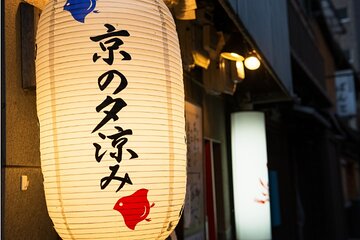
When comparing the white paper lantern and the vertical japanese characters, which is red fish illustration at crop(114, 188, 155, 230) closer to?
the vertical japanese characters

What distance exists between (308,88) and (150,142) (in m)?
14.1

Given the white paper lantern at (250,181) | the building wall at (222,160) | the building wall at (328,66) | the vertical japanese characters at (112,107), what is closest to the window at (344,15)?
the building wall at (328,66)

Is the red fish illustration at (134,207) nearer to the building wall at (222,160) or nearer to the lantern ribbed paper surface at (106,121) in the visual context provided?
the lantern ribbed paper surface at (106,121)

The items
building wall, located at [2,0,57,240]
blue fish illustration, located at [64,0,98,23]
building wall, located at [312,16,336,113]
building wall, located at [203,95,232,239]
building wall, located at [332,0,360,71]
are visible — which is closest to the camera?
blue fish illustration, located at [64,0,98,23]

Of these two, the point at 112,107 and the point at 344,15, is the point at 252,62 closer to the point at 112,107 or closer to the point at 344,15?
the point at 112,107

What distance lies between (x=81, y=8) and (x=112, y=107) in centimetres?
57

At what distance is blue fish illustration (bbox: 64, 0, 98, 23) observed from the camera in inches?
104

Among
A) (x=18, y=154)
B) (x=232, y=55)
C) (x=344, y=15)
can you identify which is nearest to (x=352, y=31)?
(x=344, y=15)

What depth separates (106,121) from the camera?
2559 mm

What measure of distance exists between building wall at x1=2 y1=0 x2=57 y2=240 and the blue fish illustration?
32.1 inches

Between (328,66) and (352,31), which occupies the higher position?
(352,31)

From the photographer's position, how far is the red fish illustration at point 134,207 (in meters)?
2.54

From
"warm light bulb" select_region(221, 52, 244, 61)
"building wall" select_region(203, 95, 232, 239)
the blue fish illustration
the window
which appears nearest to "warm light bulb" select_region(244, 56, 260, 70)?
"warm light bulb" select_region(221, 52, 244, 61)

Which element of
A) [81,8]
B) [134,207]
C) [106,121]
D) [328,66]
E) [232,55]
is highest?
[328,66]
